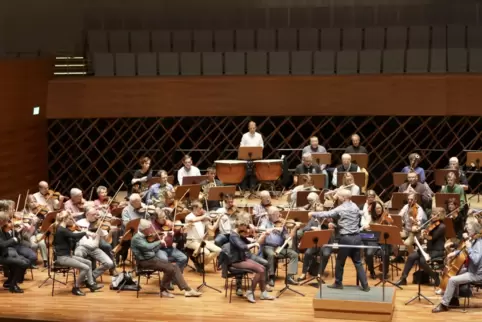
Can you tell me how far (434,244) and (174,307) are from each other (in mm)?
3203

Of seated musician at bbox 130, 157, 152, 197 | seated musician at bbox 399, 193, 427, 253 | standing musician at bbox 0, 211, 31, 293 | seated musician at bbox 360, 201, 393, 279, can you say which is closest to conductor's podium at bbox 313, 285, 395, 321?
seated musician at bbox 360, 201, 393, 279

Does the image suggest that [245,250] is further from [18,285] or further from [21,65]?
[21,65]

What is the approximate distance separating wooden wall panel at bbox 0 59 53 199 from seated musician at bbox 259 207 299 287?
5.48 metres

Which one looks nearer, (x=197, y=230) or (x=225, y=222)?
(x=197, y=230)

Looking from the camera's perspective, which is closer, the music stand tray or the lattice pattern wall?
the music stand tray

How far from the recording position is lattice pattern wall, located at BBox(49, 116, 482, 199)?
49.9ft

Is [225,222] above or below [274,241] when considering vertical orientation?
above

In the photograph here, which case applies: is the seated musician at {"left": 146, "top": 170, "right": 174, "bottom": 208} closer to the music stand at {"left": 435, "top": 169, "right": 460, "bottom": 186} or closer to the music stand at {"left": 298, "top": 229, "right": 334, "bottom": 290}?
the music stand at {"left": 298, "top": 229, "right": 334, "bottom": 290}

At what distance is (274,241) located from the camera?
10.4 m

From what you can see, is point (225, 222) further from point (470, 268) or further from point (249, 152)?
point (470, 268)

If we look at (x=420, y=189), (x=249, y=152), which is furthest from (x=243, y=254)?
(x=249, y=152)

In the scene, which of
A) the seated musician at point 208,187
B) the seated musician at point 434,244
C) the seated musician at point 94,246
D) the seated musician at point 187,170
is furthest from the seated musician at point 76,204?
the seated musician at point 434,244

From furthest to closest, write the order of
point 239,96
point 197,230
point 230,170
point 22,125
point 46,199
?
1. point 239,96
2. point 22,125
3. point 230,170
4. point 46,199
5. point 197,230

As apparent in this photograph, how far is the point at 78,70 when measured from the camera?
1596cm
